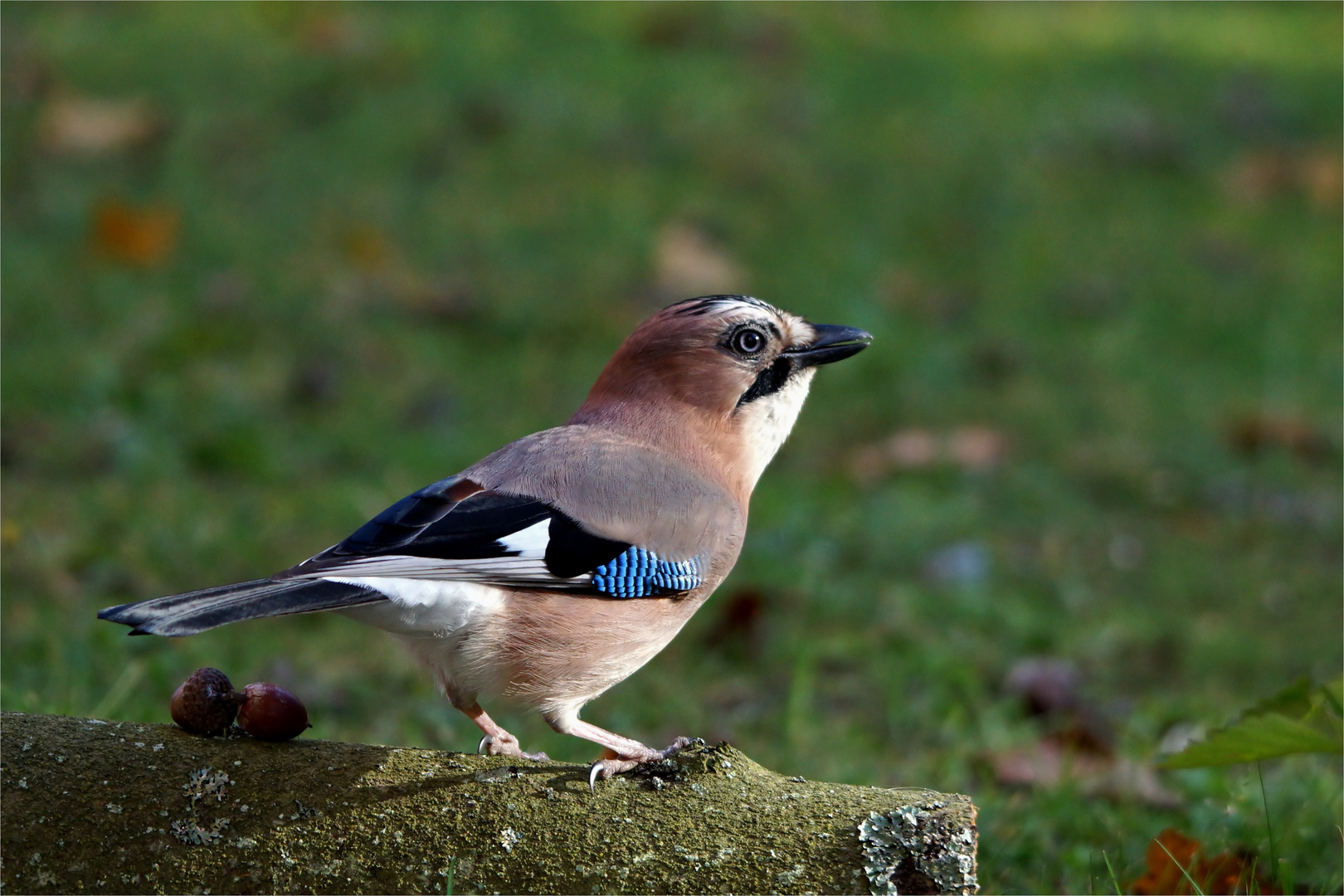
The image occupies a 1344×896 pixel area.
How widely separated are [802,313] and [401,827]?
5.21 m

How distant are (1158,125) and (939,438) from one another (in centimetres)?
405

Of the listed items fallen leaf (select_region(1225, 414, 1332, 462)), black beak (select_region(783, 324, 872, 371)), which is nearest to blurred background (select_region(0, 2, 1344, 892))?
fallen leaf (select_region(1225, 414, 1332, 462))

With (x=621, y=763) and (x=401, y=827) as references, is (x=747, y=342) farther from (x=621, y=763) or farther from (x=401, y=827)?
(x=401, y=827)

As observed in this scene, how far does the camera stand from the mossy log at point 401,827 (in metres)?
2.18

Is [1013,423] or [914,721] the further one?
[1013,423]

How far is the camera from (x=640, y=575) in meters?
2.98

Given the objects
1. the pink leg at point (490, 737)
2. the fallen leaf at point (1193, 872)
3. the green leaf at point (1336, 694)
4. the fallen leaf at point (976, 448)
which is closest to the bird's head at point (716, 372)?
the pink leg at point (490, 737)

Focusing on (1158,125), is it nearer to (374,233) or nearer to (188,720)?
(374,233)

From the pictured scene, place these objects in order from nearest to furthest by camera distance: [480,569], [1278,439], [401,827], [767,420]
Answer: [401,827] → [480,569] → [767,420] → [1278,439]

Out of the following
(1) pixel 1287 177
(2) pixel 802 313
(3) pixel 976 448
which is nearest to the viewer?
(3) pixel 976 448

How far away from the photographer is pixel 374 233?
7520mm

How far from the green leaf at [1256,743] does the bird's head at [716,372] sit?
1267 millimetres

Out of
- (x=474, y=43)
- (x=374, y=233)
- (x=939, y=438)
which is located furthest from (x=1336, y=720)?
(x=474, y=43)

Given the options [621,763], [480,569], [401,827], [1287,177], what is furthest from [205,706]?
[1287,177]
